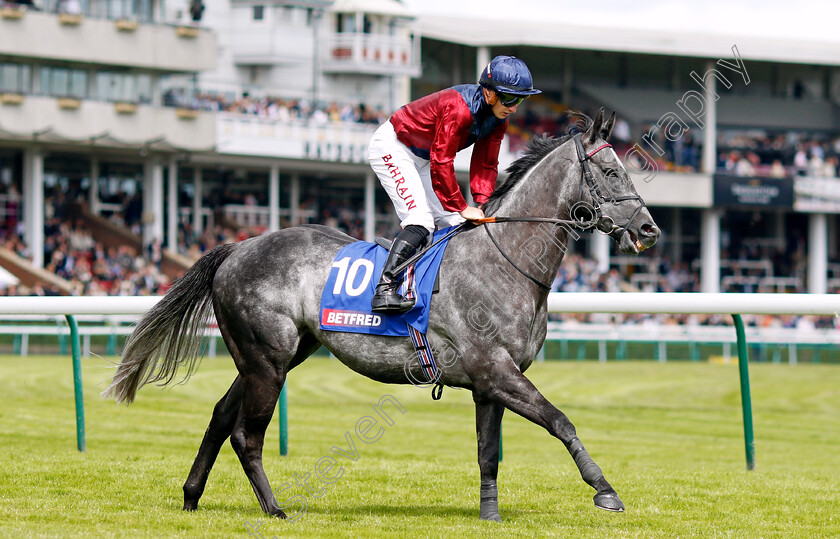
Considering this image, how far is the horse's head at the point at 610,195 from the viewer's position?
5074 millimetres

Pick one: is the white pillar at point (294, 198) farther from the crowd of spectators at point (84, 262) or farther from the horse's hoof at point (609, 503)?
the horse's hoof at point (609, 503)

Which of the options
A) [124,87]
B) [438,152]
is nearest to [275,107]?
[124,87]

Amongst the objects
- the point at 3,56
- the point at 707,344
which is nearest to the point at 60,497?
the point at 707,344

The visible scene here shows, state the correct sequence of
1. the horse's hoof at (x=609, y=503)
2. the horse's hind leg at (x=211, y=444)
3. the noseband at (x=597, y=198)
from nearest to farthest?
the horse's hoof at (x=609, y=503), the noseband at (x=597, y=198), the horse's hind leg at (x=211, y=444)

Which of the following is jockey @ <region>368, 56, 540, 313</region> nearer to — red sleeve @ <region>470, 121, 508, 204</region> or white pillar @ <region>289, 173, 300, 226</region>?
red sleeve @ <region>470, 121, 508, 204</region>

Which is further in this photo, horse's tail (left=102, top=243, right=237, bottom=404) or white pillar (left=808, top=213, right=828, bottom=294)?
white pillar (left=808, top=213, right=828, bottom=294)

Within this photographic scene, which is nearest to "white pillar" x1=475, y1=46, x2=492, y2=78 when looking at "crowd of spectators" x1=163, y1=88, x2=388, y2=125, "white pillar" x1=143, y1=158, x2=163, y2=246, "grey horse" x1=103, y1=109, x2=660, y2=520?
"crowd of spectators" x1=163, y1=88, x2=388, y2=125

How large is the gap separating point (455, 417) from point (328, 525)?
24.5 ft

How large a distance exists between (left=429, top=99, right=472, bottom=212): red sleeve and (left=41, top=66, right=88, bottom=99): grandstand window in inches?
941

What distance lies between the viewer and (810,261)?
35844mm

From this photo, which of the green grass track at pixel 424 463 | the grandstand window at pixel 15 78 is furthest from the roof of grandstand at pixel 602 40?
the green grass track at pixel 424 463

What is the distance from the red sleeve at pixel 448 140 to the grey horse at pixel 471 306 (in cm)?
28

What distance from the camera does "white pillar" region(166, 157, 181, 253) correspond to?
28.9m

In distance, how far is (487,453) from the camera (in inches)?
206
